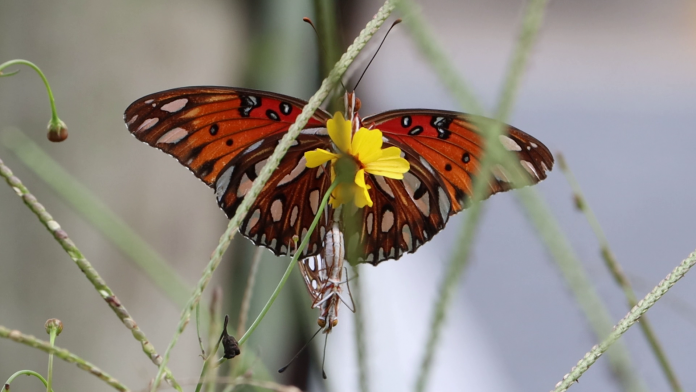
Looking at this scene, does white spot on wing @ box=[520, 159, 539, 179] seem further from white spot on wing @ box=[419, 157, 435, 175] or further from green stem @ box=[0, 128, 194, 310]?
green stem @ box=[0, 128, 194, 310]

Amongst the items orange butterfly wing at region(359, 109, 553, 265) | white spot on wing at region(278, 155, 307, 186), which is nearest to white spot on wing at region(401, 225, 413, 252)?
orange butterfly wing at region(359, 109, 553, 265)

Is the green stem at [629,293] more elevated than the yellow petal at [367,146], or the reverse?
the yellow petal at [367,146]

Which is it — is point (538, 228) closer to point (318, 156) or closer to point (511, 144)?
point (318, 156)

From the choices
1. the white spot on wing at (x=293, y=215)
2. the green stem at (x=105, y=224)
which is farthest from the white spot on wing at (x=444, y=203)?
the green stem at (x=105, y=224)

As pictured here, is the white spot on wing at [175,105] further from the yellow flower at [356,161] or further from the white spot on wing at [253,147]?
the yellow flower at [356,161]

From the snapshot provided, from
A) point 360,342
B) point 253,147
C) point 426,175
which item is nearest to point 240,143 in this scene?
point 253,147

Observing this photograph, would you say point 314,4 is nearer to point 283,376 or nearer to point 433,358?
point 433,358
